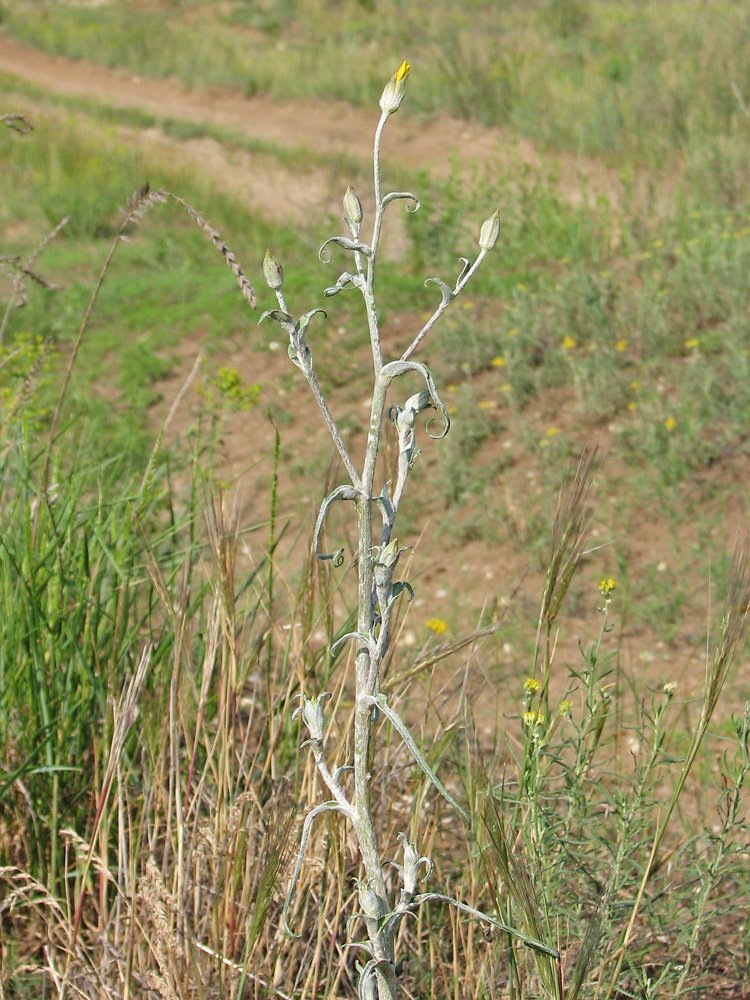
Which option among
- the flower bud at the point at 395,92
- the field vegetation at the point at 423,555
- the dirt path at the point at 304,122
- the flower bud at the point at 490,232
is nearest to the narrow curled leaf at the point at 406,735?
the field vegetation at the point at 423,555

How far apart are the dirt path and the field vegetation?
Result: 0.68ft

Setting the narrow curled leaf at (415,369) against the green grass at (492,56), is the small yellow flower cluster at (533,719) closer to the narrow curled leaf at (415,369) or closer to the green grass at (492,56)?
the narrow curled leaf at (415,369)

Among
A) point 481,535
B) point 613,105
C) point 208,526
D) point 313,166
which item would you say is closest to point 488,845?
point 208,526

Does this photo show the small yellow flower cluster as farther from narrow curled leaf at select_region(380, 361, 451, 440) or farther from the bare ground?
narrow curled leaf at select_region(380, 361, 451, 440)

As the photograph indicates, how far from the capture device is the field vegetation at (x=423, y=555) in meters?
1.56

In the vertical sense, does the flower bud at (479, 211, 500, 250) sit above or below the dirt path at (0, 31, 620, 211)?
below

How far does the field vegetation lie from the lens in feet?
5.13

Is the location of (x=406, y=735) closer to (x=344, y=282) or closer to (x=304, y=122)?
(x=344, y=282)

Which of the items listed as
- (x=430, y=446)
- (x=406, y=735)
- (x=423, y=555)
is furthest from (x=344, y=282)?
(x=430, y=446)

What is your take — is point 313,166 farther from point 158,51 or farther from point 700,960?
point 700,960

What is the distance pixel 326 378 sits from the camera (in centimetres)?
586

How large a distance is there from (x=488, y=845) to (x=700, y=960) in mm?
733

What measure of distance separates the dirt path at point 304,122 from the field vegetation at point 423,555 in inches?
8.2

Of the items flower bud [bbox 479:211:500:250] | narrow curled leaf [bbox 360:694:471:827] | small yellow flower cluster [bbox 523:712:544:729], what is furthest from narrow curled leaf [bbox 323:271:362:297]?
small yellow flower cluster [bbox 523:712:544:729]
